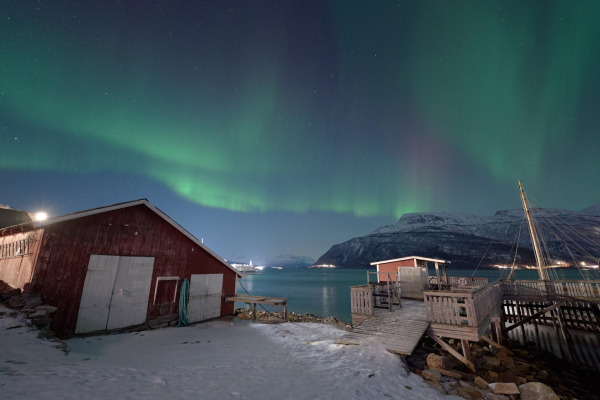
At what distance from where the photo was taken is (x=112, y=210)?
510 inches

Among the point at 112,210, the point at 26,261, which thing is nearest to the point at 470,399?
the point at 112,210

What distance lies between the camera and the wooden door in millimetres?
11483

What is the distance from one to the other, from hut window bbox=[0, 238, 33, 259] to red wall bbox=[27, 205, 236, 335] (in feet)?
4.64

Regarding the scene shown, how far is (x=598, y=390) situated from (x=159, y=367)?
21.0 m

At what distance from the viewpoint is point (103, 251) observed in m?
12.4

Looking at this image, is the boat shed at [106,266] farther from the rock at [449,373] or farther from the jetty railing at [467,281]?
the jetty railing at [467,281]

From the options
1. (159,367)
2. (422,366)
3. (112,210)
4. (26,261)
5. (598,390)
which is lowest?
(598,390)

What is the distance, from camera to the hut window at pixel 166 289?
14.5 metres

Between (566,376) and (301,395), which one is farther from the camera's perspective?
(566,376)

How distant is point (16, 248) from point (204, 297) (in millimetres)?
9753

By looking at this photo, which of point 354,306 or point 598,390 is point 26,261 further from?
point 598,390

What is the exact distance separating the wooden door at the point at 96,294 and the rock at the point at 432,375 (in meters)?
14.1

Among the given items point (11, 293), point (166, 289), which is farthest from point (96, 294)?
point (166, 289)

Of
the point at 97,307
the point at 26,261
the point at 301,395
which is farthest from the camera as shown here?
the point at 97,307
